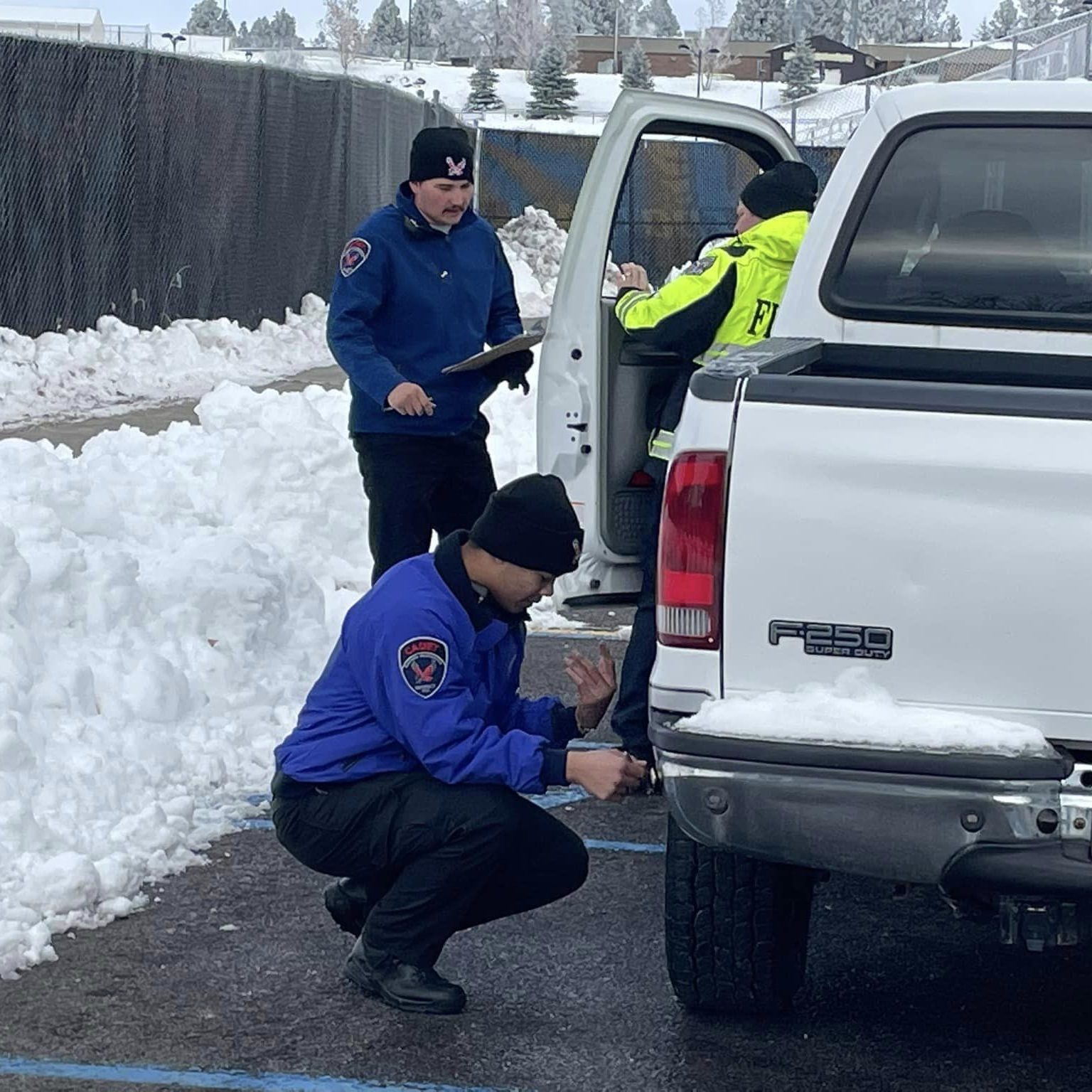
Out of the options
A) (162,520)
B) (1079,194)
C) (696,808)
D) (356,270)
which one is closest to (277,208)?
(162,520)

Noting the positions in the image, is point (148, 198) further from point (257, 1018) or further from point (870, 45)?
point (870, 45)

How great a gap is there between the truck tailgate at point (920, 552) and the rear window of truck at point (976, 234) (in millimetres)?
→ 1196

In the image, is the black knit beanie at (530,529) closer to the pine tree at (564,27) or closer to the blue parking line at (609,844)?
the blue parking line at (609,844)

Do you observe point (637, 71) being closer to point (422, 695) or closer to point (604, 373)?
point (604, 373)

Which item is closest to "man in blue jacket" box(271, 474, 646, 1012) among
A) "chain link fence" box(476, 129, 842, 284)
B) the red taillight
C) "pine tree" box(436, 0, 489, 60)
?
the red taillight

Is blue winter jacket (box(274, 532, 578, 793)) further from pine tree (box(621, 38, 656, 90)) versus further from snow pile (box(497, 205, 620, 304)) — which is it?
pine tree (box(621, 38, 656, 90))

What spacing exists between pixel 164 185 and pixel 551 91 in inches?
2941

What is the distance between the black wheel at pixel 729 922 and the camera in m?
4.12

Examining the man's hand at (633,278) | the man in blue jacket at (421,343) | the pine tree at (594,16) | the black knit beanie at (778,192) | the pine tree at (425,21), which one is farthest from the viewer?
the pine tree at (425,21)

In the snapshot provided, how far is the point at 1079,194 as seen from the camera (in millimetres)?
4930

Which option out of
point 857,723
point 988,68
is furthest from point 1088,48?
point 988,68

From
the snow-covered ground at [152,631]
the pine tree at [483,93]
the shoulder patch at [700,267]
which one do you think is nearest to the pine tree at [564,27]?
the pine tree at [483,93]

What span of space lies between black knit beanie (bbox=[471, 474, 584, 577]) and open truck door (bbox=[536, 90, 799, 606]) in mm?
1832

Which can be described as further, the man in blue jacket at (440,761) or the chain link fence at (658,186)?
the chain link fence at (658,186)
